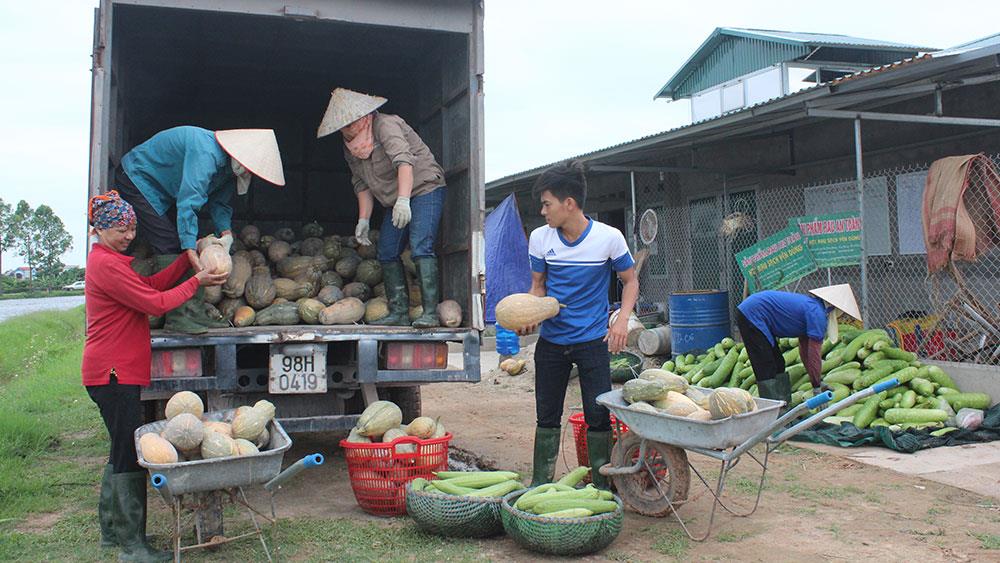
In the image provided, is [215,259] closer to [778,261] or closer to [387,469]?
[387,469]

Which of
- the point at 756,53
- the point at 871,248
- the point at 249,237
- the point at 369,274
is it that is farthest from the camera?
the point at 756,53

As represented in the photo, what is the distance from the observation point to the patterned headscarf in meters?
4.15

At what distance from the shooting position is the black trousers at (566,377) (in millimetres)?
4855

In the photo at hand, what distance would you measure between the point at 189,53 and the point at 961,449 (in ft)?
24.2

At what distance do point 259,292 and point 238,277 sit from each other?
0.19 m

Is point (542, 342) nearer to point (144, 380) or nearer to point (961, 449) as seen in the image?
point (144, 380)

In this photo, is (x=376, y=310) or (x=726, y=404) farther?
(x=376, y=310)

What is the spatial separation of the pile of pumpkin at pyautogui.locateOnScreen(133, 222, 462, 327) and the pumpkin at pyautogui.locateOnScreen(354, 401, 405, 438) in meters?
0.87

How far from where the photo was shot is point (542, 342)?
196 inches

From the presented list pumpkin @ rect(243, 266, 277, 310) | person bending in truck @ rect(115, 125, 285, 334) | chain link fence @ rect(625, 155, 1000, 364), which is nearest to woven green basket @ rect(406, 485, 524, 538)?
person bending in truck @ rect(115, 125, 285, 334)

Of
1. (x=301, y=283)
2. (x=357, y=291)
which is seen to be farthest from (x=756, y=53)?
(x=301, y=283)

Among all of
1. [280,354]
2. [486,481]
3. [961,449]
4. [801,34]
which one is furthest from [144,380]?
[801,34]

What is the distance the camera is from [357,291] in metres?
6.68

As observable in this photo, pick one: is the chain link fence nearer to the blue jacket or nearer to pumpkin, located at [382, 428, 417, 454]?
pumpkin, located at [382, 428, 417, 454]
